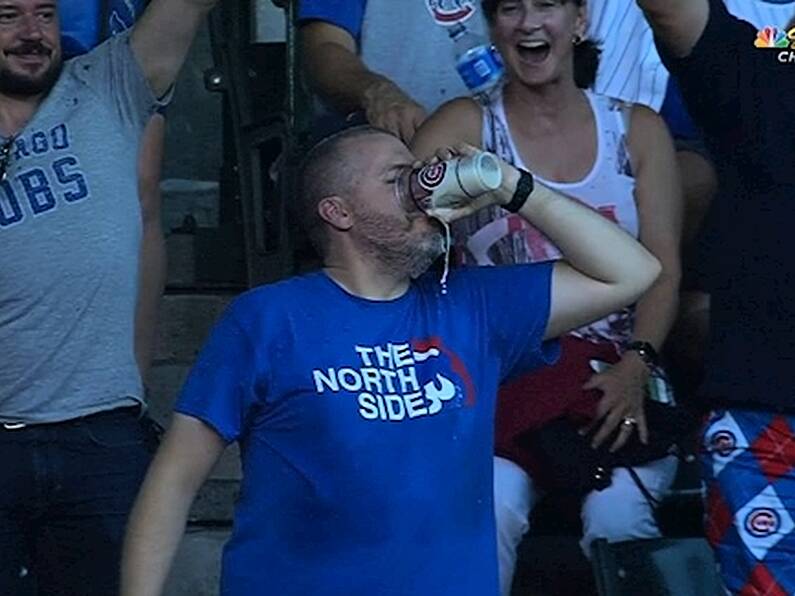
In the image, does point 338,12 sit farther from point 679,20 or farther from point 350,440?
point 350,440

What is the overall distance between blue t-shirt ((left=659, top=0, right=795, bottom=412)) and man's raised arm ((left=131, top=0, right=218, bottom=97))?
1.14 meters

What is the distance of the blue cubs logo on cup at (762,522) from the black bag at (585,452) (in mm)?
502

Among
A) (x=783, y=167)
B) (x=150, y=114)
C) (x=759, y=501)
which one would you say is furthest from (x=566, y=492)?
(x=150, y=114)

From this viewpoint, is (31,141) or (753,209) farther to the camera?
(31,141)

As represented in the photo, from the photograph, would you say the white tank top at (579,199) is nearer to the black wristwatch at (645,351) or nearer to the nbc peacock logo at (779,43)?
the black wristwatch at (645,351)

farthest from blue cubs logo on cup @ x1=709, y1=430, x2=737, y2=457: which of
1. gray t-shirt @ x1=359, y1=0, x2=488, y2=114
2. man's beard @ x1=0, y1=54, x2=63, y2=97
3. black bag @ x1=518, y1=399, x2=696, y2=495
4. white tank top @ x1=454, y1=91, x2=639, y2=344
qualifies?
man's beard @ x1=0, y1=54, x2=63, y2=97

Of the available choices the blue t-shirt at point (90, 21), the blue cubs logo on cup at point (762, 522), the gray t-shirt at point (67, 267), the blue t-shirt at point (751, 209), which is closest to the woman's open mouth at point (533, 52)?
the blue t-shirt at point (751, 209)

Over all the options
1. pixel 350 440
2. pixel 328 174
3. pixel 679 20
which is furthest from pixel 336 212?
pixel 679 20

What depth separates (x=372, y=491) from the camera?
3447 millimetres

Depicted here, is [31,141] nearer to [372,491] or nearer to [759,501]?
[372,491]

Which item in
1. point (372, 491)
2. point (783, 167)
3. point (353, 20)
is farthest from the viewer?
point (353, 20)

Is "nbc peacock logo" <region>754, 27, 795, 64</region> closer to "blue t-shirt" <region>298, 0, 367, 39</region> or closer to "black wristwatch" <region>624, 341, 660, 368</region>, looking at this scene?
"black wristwatch" <region>624, 341, 660, 368</region>

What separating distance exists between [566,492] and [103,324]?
105 centimetres

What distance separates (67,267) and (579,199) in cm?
111
